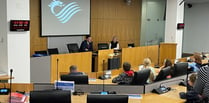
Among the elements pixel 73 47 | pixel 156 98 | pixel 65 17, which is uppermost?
pixel 65 17

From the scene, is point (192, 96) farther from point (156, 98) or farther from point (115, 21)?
point (115, 21)

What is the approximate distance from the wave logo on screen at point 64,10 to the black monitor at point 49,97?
19.8 ft

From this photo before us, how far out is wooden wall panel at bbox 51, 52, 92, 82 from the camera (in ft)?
22.0

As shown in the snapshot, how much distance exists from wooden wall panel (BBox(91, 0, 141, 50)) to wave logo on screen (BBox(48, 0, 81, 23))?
942 mm

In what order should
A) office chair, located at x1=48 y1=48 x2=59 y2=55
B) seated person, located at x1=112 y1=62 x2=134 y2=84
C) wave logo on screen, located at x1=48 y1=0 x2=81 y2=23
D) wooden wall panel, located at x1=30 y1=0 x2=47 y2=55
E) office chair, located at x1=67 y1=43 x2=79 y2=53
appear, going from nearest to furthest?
seated person, located at x1=112 y1=62 x2=134 y2=84, wooden wall panel, located at x1=30 y1=0 x2=47 y2=55, office chair, located at x1=48 y1=48 x2=59 y2=55, wave logo on screen, located at x1=48 y1=0 x2=81 y2=23, office chair, located at x1=67 y1=43 x2=79 y2=53

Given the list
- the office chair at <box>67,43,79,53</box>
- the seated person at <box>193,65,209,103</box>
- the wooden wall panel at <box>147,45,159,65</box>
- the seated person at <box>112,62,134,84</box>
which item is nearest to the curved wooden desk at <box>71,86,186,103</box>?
the seated person at <box>193,65,209,103</box>

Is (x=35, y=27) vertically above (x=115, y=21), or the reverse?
(x=115, y=21)

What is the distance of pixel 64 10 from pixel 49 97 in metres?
6.40

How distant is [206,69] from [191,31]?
11361 mm

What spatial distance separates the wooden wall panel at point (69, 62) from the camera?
671 cm

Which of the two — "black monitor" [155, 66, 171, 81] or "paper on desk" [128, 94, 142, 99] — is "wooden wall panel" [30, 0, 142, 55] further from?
"paper on desk" [128, 94, 142, 99]

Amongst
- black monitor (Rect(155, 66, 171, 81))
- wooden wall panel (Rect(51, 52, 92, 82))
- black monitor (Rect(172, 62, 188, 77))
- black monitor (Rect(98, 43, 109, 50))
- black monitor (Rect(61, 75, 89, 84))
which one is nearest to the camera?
black monitor (Rect(61, 75, 89, 84))

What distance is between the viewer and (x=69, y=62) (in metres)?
7.18

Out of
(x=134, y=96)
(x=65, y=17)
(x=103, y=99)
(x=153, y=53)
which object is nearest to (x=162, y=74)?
(x=134, y=96)
